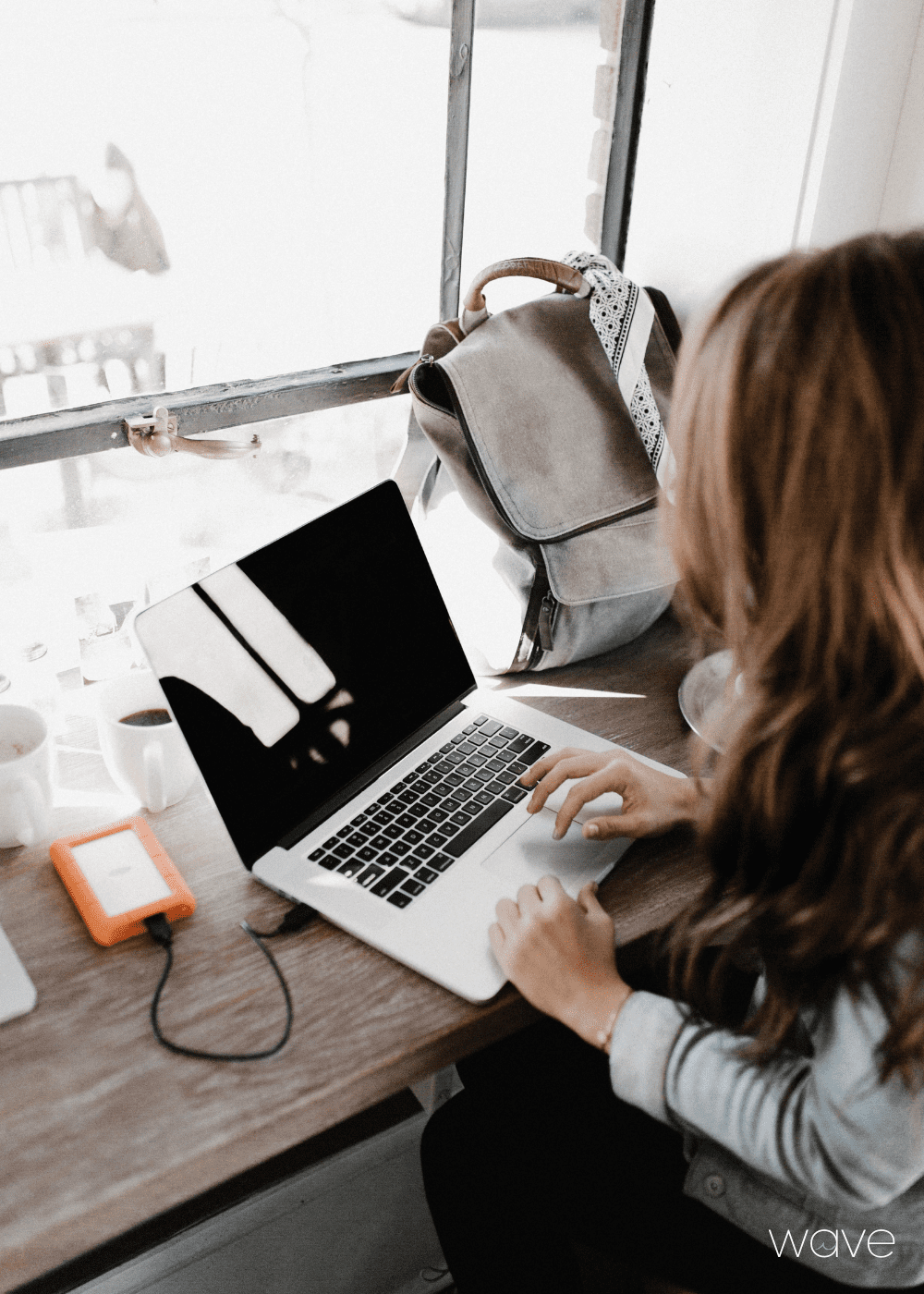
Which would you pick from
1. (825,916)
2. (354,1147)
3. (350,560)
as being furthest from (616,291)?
(354,1147)

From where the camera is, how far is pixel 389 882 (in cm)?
76

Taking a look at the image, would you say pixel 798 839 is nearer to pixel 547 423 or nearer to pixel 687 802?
pixel 687 802

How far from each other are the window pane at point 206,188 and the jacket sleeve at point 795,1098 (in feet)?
2.80

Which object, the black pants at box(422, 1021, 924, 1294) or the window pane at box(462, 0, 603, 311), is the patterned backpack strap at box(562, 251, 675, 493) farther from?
the black pants at box(422, 1021, 924, 1294)

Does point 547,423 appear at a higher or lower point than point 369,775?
higher

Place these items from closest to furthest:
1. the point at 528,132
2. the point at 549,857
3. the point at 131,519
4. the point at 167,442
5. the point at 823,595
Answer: the point at 823,595 < the point at 549,857 < the point at 167,442 < the point at 131,519 < the point at 528,132

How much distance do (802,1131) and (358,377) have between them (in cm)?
93

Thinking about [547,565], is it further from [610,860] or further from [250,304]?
[250,304]

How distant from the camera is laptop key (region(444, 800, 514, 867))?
797 mm

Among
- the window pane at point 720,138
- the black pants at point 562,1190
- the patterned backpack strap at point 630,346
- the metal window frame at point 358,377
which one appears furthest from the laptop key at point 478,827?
the window pane at point 720,138

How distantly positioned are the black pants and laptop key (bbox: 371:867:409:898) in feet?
0.79

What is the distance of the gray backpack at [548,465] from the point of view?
101cm

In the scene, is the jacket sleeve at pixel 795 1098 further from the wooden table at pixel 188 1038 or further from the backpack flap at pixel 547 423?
the backpack flap at pixel 547 423

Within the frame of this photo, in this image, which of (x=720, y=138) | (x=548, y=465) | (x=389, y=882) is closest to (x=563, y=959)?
(x=389, y=882)
